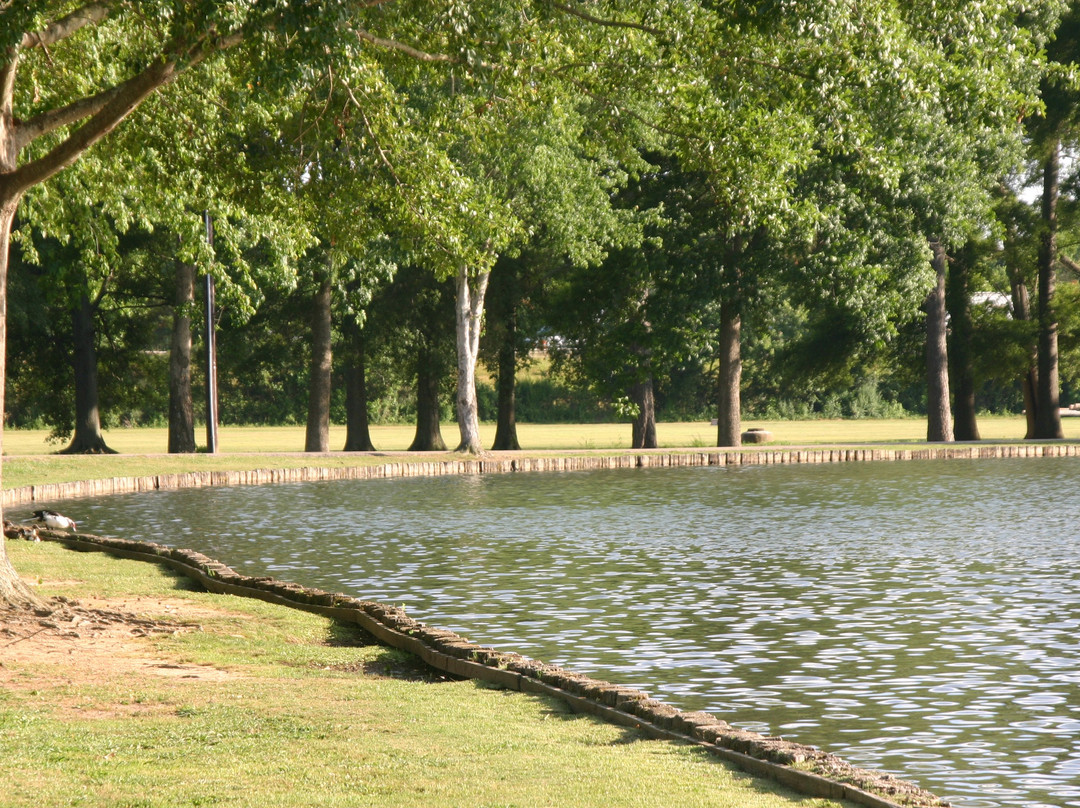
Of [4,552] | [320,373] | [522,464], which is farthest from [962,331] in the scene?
[4,552]

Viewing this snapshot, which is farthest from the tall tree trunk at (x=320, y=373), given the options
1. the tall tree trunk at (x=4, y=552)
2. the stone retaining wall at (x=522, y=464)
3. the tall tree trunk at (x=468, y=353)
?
the tall tree trunk at (x=4, y=552)

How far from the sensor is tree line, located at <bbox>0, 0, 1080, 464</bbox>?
13664mm

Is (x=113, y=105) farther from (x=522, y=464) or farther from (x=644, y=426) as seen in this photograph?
(x=644, y=426)

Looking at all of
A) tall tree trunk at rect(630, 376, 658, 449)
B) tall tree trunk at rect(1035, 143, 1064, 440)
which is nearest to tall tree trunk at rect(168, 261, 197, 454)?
tall tree trunk at rect(630, 376, 658, 449)

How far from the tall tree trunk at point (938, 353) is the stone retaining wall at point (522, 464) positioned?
373cm

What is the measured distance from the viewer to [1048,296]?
4466 centimetres

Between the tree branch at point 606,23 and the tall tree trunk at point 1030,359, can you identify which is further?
the tall tree trunk at point 1030,359

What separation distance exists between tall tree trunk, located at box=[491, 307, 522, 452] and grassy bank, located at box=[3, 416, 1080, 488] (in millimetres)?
1109

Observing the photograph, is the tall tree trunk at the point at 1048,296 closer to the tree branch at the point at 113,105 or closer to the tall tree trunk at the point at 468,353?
the tall tree trunk at the point at 468,353

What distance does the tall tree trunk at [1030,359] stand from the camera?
150 ft

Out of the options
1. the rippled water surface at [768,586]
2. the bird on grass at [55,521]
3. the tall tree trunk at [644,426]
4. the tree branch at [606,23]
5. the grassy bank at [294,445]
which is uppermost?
the tree branch at [606,23]

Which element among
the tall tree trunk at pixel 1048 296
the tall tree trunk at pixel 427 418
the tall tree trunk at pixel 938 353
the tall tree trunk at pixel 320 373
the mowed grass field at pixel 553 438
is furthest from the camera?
the mowed grass field at pixel 553 438

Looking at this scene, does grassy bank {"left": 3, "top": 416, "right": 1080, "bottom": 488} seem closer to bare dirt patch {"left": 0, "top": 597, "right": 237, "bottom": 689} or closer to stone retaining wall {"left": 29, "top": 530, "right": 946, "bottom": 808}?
bare dirt patch {"left": 0, "top": 597, "right": 237, "bottom": 689}

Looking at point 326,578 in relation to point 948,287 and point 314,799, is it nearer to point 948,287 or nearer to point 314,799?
point 314,799
